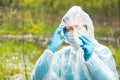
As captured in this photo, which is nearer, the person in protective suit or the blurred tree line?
the person in protective suit

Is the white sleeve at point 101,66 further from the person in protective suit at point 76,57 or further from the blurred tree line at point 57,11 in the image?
the blurred tree line at point 57,11

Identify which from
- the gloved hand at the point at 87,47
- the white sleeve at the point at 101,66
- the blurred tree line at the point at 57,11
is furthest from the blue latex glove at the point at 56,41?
the blurred tree line at the point at 57,11

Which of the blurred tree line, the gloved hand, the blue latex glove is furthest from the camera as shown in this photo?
the blurred tree line

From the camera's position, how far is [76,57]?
5.31 m

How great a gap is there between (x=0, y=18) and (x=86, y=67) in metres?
3.59

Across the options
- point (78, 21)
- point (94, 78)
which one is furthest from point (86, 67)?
point (78, 21)

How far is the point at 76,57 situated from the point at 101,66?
0.35 metres

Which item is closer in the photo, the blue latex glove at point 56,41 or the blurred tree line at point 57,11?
the blue latex glove at point 56,41

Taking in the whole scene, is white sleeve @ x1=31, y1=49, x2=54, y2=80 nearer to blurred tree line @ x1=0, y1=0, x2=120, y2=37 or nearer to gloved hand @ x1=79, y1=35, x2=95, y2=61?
gloved hand @ x1=79, y1=35, x2=95, y2=61

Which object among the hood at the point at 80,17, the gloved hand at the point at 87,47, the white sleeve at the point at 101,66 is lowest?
the white sleeve at the point at 101,66

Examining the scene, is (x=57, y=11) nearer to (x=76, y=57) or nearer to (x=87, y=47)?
(x=76, y=57)

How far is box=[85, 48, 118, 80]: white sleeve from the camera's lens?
5.03 metres

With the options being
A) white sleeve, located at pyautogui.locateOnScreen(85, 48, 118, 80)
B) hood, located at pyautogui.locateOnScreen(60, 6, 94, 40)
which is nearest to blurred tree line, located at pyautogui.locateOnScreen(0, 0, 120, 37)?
hood, located at pyautogui.locateOnScreen(60, 6, 94, 40)

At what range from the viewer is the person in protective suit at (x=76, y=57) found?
506 cm
